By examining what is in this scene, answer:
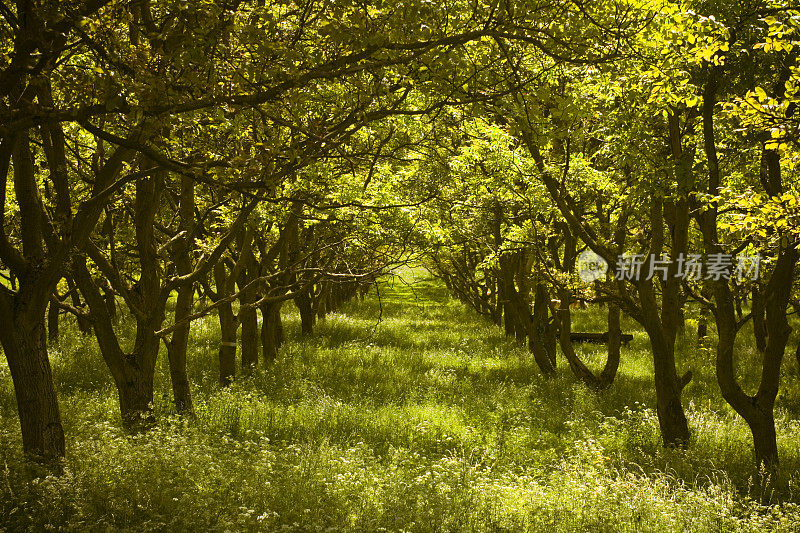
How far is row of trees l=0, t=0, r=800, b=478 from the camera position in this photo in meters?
4.65

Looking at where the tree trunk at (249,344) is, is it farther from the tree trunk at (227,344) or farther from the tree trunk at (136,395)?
the tree trunk at (136,395)

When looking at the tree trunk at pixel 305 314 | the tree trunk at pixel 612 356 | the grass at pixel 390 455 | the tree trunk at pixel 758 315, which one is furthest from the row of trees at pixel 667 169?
the tree trunk at pixel 305 314

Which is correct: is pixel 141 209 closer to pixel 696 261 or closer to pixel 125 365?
pixel 125 365

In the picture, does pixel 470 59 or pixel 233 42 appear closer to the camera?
pixel 233 42

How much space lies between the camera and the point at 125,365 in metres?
7.59

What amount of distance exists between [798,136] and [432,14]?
3.71 meters

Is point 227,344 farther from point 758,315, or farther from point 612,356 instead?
point 758,315

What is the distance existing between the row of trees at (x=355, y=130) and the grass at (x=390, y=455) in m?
0.83

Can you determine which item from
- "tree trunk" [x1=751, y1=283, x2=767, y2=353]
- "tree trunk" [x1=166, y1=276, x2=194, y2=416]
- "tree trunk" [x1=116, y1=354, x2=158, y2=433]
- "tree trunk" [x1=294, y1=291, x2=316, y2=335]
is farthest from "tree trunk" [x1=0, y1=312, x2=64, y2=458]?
"tree trunk" [x1=294, y1=291, x2=316, y2=335]

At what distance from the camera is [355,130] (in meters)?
6.10

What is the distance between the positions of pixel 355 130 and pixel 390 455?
482 cm

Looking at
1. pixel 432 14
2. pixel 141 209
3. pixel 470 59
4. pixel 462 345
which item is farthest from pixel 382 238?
pixel 462 345

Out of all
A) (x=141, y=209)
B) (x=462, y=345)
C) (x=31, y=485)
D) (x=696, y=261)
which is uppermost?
(x=141, y=209)

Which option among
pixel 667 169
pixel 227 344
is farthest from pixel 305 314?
pixel 667 169
